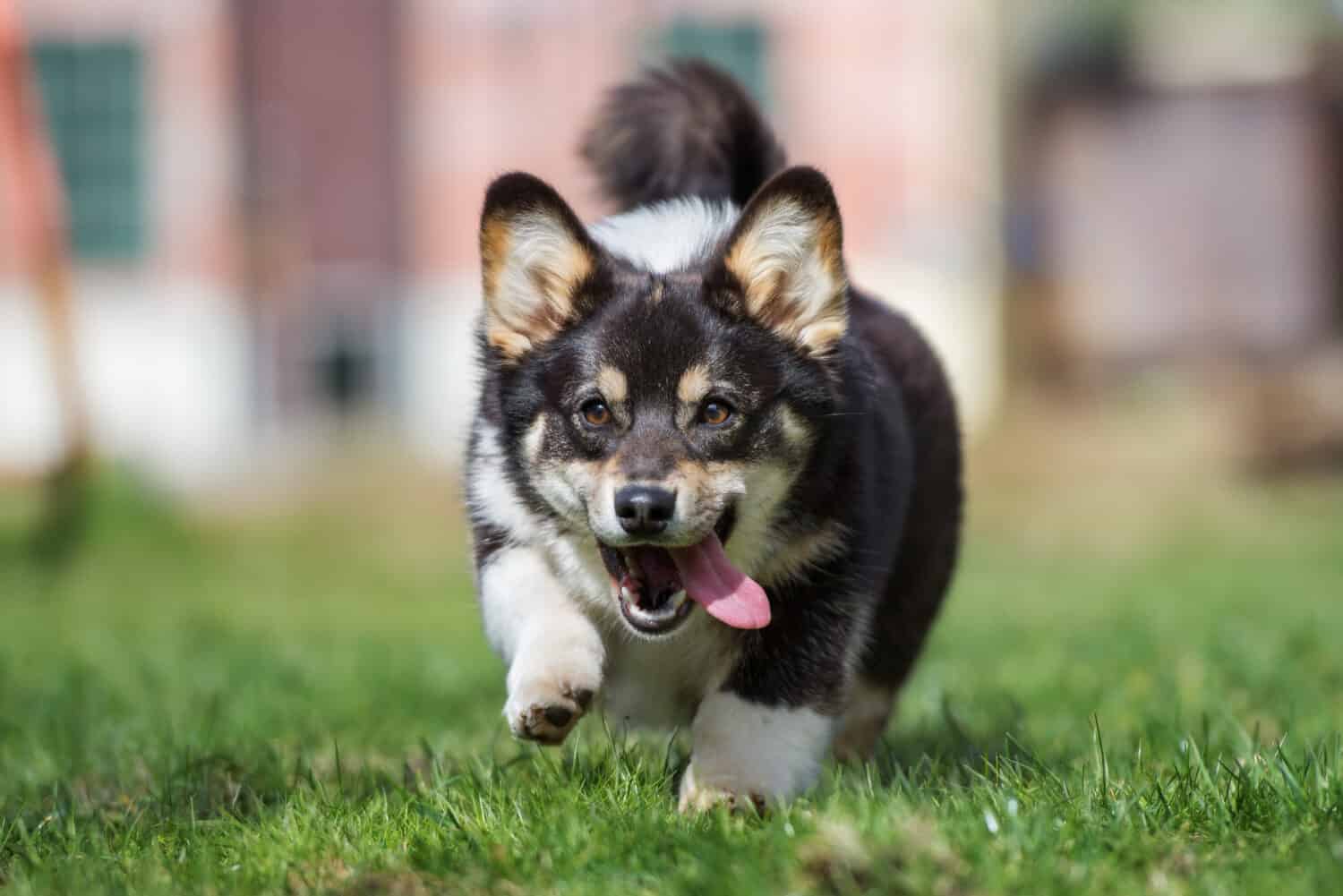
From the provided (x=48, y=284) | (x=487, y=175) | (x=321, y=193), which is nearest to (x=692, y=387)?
(x=48, y=284)

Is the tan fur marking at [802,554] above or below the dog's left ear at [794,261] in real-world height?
below

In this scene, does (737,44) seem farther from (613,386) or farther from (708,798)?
(708,798)

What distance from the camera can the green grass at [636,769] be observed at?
2777 mm

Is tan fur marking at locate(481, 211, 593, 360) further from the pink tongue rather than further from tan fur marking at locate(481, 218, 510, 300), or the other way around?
the pink tongue

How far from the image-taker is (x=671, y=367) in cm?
367

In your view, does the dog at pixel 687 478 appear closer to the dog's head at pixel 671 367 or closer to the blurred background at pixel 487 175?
the dog's head at pixel 671 367

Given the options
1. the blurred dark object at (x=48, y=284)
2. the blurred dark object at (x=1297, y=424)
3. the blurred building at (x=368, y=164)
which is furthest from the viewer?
the blurred building at (x=368, y=164)

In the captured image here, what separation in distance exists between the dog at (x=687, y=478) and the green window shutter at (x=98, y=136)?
52.3 ft

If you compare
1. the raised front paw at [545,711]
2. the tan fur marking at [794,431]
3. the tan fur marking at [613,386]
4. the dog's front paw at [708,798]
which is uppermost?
the tan fur marking at [613,386]

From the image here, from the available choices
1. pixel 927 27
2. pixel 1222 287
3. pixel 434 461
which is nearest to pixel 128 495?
pixel 434 461

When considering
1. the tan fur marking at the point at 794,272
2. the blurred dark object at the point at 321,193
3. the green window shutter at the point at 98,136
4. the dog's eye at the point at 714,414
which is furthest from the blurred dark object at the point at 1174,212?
the dog's eye at the point at 714,414

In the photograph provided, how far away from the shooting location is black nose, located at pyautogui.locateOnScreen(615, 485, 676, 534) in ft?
11.1

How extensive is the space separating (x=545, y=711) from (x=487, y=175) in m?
15.5

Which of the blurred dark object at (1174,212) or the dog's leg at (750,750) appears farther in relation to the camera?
the blurred dark object at (1174,212)
